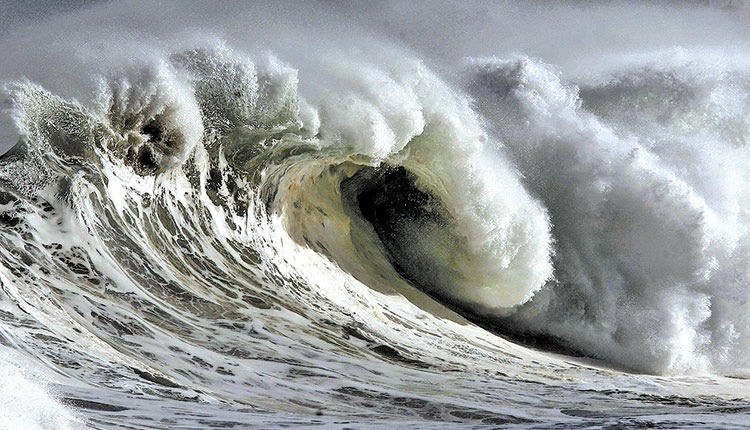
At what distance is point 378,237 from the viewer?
7.92 metres

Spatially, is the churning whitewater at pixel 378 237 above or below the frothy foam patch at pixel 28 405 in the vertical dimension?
above

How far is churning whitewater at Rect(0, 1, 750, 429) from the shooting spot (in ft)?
16.7

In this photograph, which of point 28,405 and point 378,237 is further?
point 378,237

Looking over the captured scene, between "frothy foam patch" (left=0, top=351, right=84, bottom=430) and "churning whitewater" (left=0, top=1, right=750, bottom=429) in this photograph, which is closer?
"frothy foam patch" (left=0, top=351, right=84, bottom=430)

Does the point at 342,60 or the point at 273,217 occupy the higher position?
the point at 342,60

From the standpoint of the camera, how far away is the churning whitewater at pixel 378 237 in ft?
16.7

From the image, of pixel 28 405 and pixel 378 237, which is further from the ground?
pixel 378 237

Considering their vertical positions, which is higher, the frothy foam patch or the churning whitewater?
the churning whitewater

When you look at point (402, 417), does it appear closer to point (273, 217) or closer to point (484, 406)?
point (484, 406)

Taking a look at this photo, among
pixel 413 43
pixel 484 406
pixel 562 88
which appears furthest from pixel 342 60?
pixel 484 406

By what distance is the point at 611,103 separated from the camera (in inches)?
352

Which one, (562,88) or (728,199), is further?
(562,88)

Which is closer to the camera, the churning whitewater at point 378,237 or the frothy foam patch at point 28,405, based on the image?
the frothy foam patch at point 28,405

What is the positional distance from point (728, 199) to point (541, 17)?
3816 millimetres
